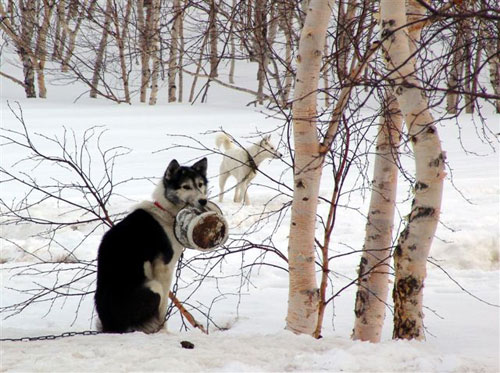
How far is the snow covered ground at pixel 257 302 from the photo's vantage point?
10.8 ft

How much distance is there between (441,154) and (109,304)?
270 centimetres

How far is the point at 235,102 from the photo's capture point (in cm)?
3300

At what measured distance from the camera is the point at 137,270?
4895 mm

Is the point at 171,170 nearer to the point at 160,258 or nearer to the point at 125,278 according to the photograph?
the point at 160,258

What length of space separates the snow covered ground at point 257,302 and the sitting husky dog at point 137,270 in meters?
0.56

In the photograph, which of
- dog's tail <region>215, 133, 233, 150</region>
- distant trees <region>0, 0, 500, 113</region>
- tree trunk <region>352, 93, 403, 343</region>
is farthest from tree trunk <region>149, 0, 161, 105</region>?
tree trunk <region>352, 93, 403, 343</region>

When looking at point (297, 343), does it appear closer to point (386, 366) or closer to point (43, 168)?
point (386, 366)

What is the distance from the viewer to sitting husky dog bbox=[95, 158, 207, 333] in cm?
484

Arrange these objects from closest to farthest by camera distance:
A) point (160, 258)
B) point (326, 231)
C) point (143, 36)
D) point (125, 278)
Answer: point (125, 278) < point (160, 258) < point (326, 231) < point (143, 36)

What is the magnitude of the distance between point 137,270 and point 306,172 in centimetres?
152

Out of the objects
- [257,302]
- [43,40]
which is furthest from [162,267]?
[43,40]

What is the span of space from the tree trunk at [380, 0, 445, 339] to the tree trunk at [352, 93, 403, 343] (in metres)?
1.01

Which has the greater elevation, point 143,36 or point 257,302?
point 143,36

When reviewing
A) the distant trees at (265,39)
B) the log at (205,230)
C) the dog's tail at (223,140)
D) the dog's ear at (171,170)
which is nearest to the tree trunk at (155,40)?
the distant trees at (265,39)
